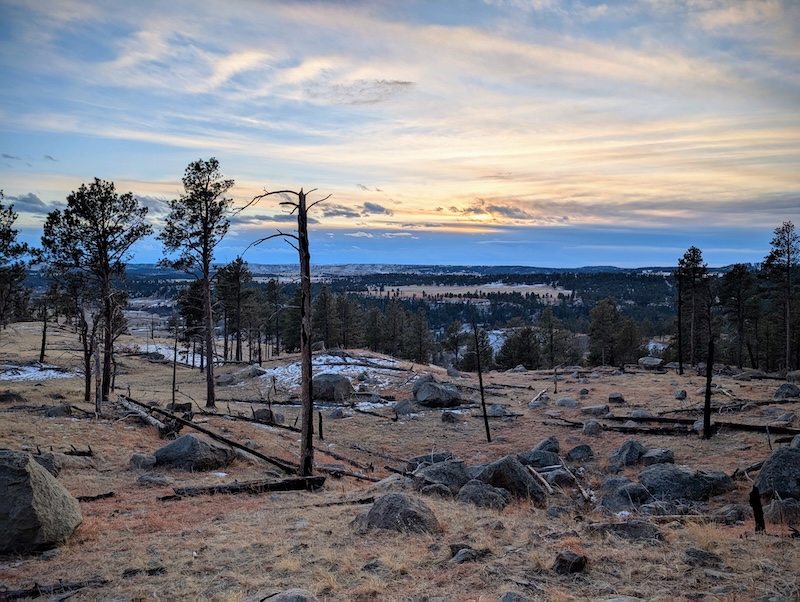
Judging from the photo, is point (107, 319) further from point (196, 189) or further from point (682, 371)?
point (682, 371)

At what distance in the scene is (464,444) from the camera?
23.6 m

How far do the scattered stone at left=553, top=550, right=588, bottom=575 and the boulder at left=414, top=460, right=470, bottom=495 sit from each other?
645cm

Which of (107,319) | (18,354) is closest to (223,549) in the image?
(107,319)

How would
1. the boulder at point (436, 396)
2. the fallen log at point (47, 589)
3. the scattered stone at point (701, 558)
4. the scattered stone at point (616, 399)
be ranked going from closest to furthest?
the fallen log at point (47, 589), the scattered stone at point (701, 558), the scattered stone at point (616, 399), the boulder at point (436, 396)

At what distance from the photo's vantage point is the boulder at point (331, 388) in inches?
1355

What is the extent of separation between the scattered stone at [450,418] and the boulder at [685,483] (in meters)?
14.8

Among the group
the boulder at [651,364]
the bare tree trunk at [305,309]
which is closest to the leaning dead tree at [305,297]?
the bare tree trunk at [305,309]

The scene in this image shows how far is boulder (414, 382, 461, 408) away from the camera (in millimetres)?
31969

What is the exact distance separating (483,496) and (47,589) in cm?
889

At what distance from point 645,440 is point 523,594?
17.9 m

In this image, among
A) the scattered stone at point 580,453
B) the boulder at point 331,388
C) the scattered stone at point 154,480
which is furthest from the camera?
the boulder at point 331,388

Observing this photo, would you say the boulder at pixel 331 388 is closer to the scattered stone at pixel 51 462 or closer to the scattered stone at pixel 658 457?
the scattered stone at pixel 51 462

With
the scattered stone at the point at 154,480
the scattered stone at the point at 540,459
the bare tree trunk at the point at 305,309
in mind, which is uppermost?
the bare tree trunk at the point at 305,309

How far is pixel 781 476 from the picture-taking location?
12211mm
